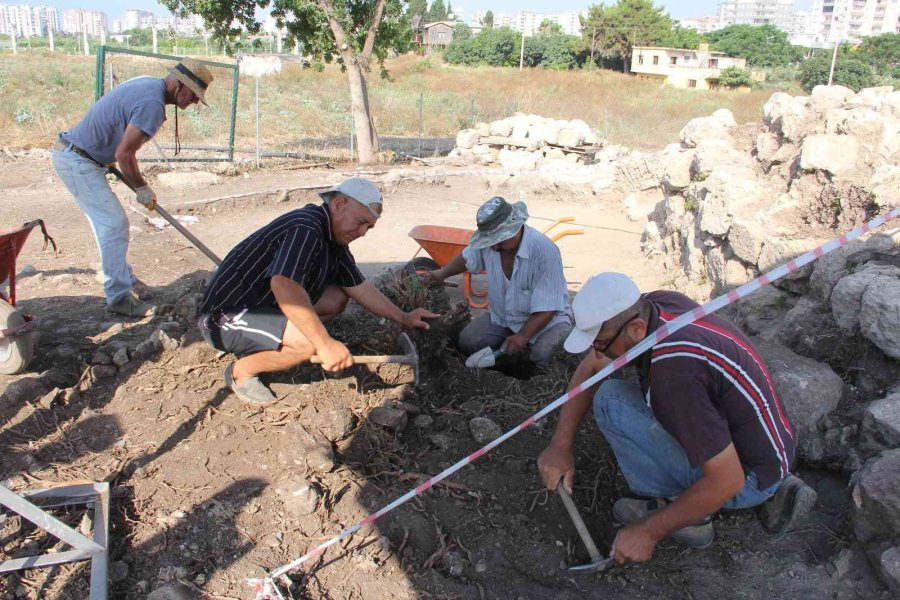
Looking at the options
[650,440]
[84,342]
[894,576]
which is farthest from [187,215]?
[894,576]

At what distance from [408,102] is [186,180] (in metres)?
14.7

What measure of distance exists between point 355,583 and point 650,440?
4.19ft

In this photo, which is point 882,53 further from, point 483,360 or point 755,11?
point 755,11

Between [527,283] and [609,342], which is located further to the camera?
[527,283]

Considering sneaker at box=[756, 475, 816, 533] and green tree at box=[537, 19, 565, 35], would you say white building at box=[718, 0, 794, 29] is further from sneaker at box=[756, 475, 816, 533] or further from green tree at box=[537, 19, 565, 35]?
sneaker at box=[756, 475, 816, 533]

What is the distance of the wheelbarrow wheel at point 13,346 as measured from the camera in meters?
3.43

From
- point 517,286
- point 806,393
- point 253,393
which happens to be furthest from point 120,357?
point 806,393

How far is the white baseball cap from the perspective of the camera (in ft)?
7.07

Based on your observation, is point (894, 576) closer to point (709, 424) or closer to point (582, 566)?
point (709, 424)

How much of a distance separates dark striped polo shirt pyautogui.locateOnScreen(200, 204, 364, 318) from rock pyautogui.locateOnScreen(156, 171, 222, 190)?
7.50 meters

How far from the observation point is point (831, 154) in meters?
4.95

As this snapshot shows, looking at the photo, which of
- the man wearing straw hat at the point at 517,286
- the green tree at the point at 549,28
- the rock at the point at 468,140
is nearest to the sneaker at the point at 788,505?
the man wearing straw hat at the point at 517,286

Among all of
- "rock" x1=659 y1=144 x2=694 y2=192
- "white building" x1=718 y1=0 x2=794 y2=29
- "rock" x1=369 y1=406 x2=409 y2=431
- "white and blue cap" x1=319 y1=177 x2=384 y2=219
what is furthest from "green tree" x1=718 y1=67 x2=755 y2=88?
"white building" x1=718 y1=0 x2=794 y2=29

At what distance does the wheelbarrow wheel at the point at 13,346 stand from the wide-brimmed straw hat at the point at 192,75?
73.3 inches
